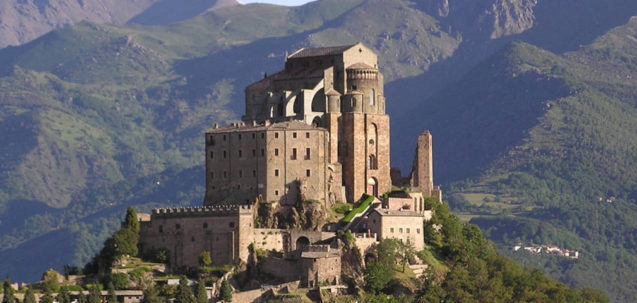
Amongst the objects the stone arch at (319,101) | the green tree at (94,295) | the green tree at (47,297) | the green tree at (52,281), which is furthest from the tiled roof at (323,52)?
the green tree at (47,297)

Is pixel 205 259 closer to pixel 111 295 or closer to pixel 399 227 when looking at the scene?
pixel 111 295

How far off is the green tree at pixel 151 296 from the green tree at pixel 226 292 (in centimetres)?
473

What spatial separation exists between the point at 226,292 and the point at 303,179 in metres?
17.4

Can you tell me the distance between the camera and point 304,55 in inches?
6378

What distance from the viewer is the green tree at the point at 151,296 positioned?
133500mm

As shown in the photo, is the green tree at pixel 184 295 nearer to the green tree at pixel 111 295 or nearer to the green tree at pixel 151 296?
the green tree at pixel 151 296

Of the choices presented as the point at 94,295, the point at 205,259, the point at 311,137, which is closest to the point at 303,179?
the point at 311,137

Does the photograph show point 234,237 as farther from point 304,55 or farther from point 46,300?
point 304,55

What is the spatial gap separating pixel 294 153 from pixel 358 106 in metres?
10.4

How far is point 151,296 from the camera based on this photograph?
133625 millimetres

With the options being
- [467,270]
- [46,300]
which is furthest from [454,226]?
[46,300]

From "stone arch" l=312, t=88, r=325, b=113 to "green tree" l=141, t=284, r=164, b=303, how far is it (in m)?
26.8

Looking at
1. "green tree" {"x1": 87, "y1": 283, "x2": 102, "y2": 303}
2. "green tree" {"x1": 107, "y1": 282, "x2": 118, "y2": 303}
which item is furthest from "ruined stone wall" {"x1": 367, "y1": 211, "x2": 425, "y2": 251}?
"green tree" {"x1": 87, "y1": 283, "x2": 102, "y2": 303}

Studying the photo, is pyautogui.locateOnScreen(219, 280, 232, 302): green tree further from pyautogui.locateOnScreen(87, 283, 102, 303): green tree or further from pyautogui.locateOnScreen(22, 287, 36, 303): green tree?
pyautogui.locateOnScreen(22, 287, 36, 303): green tree
